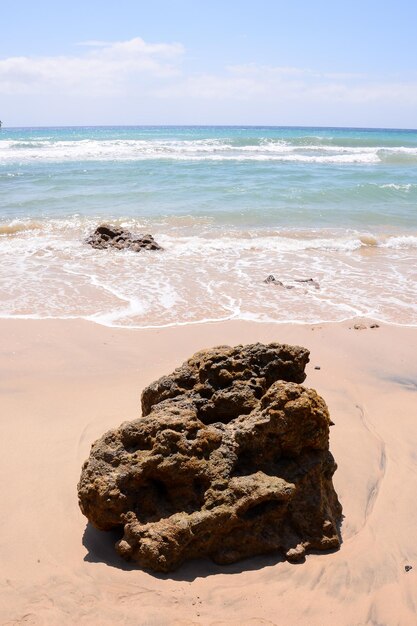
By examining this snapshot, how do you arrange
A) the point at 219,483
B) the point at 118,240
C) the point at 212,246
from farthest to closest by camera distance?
the point at 212,246 < the point at 118,240 < the point at 219,483

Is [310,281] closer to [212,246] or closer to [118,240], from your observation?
[212,246]

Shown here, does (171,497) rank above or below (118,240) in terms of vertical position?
below

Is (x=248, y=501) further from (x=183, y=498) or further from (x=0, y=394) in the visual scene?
(x=0, y=394)

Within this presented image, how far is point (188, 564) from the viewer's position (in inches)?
131

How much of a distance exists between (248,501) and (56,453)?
1.70 metres

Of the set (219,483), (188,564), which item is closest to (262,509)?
(219,483)

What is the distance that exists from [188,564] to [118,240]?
899 cm

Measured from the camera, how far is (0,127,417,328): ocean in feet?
26.1

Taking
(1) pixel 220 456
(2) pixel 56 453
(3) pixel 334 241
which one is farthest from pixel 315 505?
(3) pixel 334 241

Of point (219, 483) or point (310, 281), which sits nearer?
point (219, 483)

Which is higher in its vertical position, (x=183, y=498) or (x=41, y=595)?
(x=183, y=498)

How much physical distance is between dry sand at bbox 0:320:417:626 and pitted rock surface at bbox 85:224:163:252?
5.06m

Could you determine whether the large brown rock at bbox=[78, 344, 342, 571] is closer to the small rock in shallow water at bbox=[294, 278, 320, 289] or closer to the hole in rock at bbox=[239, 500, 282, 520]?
the hole in rock at bbox=[239, 500, 282, 520]

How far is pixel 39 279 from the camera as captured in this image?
9227 mm
